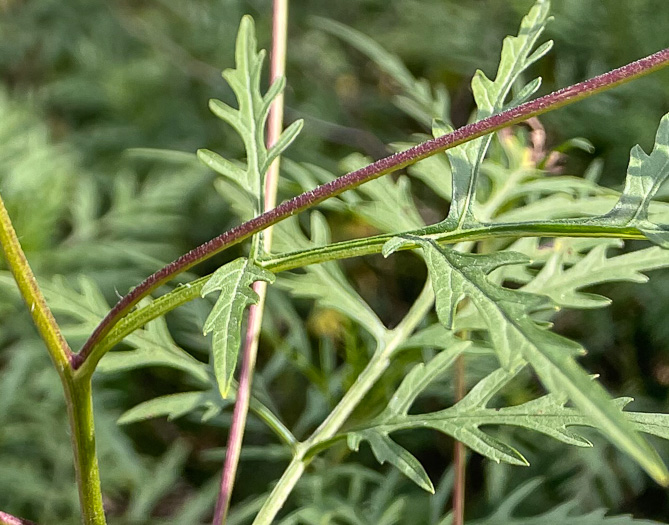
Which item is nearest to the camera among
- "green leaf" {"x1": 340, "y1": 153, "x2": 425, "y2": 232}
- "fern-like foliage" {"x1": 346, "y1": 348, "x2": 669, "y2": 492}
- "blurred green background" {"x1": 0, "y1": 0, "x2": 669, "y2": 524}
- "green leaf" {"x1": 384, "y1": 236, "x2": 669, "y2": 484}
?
"green leaf" {"x1": 384, "y1": 236, "x2": 669, "y2": 484}

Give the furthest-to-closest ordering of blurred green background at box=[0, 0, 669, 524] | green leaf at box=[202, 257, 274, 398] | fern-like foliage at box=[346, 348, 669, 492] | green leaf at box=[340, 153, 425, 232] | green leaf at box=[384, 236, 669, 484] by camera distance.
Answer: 1. blurred green background at box=[0, 0, 669, 524]
2. green leaf at box=[340, 153, 425, 232]
3. fern-like foliage at box=[346, 348, 669, 492]
4. green leaf at box=[202, 257, 274, 398]
5. green leaf at box=[384, 236, 669, 484]

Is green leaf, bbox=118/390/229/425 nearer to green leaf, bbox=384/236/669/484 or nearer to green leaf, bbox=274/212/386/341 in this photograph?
green leaf, bbox=274/212/386/341

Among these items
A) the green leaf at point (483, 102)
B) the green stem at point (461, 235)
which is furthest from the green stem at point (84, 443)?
the green leaf at point (483, 102)

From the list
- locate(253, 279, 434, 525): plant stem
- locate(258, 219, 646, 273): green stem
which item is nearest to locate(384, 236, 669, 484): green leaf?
locate(258, 219, 646, 273): green stem

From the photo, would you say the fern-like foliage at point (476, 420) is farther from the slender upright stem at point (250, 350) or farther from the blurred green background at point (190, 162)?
the blurred green background at point (190, 162)

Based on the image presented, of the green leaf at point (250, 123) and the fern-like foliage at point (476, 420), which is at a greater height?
the green leaf at point (250, 123)

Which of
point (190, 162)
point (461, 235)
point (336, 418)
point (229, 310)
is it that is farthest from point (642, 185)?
point (190, 162)

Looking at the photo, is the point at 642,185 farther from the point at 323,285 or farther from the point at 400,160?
the point at 323,285
